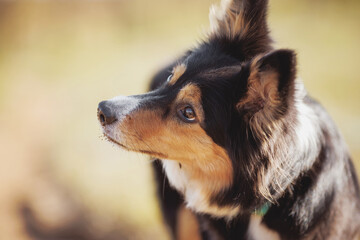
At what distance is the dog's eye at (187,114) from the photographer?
218 centimetres

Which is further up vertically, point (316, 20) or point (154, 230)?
point (316, 20)

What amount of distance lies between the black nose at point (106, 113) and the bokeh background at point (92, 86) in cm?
97

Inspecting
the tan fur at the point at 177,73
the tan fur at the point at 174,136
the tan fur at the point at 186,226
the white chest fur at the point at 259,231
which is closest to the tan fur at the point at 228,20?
the tan fur at the point at 177,73

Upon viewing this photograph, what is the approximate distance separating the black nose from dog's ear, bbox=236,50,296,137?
707 millimetres

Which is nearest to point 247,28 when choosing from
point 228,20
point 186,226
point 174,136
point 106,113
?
A: point 228,20

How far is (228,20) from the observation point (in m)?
2.52

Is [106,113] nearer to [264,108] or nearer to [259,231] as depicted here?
[264,108]

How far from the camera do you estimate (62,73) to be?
21.3 ft

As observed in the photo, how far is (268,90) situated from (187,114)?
502mm

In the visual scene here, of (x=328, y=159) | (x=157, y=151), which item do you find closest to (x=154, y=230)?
(x=157, y=151)

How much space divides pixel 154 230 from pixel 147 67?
326 cm

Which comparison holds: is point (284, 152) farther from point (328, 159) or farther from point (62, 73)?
point (62, 73)

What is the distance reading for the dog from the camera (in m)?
2.11

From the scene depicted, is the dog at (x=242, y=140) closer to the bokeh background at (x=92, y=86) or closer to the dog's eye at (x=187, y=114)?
the dog's eye at (x=187, y=114)
